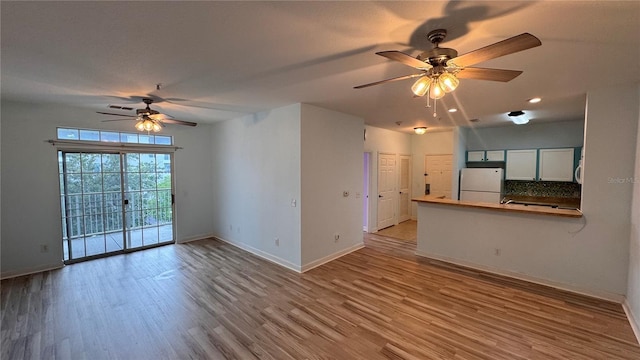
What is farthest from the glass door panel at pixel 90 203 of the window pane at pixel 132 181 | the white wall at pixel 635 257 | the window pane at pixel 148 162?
the white wall at pixel 635 257

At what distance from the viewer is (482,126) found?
5973mm

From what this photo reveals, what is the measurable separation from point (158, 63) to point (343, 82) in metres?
1.85

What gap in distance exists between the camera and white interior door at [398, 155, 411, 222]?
729 cm

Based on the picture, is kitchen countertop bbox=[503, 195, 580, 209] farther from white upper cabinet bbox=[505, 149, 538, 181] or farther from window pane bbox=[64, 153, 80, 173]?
window pane bbox=[64, 153, 80, 173]

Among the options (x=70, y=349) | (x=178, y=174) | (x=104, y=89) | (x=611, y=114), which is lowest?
(x=70, y=349)

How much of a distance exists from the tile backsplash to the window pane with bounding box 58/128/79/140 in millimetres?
8718

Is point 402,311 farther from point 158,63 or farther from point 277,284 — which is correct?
point 158,63

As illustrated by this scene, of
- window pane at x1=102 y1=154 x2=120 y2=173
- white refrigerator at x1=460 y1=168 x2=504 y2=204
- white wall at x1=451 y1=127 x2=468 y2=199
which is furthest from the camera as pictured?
white wall at x1=451 y1=127 x2=468 y2=199

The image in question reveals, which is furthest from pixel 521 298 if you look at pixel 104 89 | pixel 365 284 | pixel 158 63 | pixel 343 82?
pixel 104 89

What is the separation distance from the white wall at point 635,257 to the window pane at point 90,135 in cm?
768

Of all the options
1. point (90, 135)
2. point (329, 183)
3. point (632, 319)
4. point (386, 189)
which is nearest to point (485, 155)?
point (386, 189)

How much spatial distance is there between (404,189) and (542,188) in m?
3.04

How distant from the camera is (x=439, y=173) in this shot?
23.4ft

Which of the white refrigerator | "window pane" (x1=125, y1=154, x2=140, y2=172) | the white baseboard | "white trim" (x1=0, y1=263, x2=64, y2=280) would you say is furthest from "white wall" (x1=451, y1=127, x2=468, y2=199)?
"white trim" (x1=0, y1=263, x2=64, y2=280)
